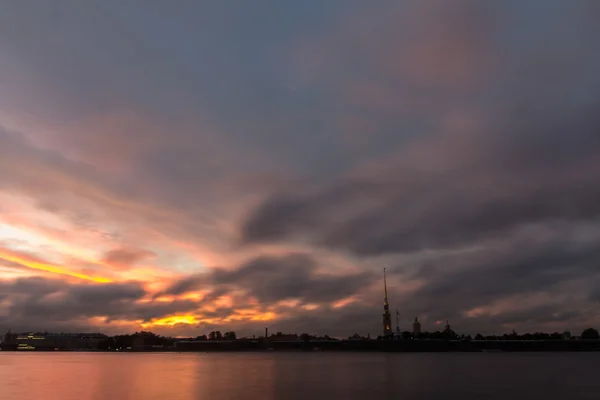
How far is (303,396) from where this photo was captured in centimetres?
6181

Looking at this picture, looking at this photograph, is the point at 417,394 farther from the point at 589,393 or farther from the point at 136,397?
the point at 136,397

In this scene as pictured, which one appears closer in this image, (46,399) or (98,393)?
(46,399)

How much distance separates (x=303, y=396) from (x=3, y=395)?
134 feet

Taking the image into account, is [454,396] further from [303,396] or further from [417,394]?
[303,396]

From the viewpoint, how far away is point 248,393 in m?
65.8

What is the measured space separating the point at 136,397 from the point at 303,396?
72.4ft

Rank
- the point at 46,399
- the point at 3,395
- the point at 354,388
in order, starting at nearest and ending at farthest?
the point at 46,399
the point at 3,395
the point at 354,388

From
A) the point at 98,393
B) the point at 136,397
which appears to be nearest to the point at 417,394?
the point at 136,397

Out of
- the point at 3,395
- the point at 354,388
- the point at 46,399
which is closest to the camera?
the point at 46,399

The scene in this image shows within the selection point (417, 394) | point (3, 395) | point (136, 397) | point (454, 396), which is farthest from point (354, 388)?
point (3, 395)

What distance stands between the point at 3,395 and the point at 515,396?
225ft

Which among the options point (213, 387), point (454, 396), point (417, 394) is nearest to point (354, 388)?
point (417, 394)

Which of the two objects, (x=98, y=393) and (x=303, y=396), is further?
(x=98, y=393)

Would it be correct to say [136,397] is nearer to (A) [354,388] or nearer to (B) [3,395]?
(B) [3,395]
